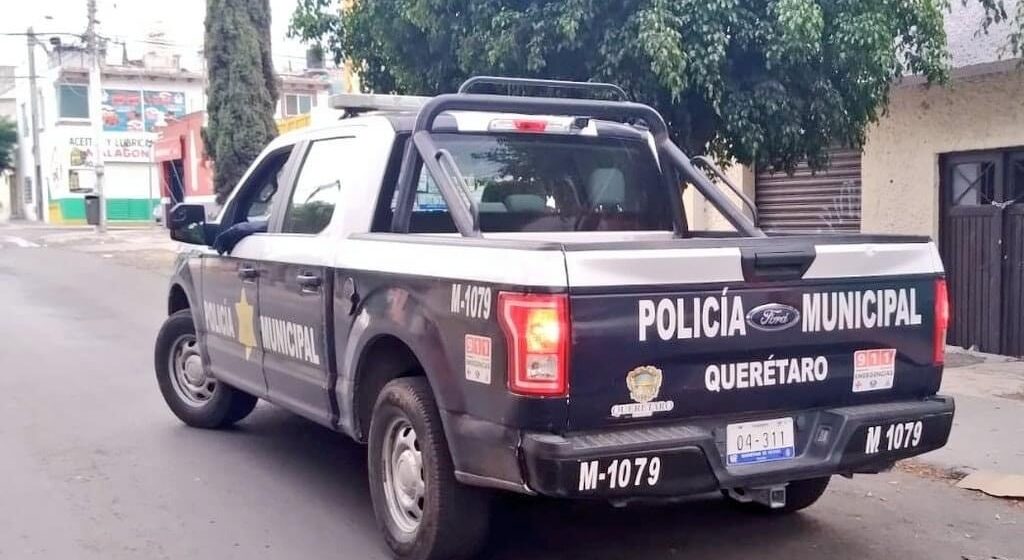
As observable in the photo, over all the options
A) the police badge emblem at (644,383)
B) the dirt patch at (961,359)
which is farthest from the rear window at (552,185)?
the dirt patch at (961,359)

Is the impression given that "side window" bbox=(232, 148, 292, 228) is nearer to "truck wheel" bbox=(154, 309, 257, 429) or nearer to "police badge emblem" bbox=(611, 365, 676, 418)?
"truck wheel" bbox=(154, 309, 257, 429)

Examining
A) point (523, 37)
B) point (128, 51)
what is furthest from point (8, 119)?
point (523, 37)

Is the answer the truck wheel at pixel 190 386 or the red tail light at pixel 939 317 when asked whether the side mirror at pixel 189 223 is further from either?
the red tail light at pixel 939 317

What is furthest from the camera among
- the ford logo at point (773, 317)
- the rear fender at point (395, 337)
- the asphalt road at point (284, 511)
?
the asphalt road at point (284, 511)

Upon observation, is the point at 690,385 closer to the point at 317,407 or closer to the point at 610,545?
the point at 610,545

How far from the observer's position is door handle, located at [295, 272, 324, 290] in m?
5.56

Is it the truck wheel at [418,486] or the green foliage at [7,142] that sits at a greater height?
the green foliage at [7,142]

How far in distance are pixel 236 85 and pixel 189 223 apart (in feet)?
42.8

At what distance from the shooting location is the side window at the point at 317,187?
19.3 feet

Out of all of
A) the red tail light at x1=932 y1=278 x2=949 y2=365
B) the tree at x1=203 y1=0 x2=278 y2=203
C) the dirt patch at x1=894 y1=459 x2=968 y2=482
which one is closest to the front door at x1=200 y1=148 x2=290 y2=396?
the red tail light at x1=932 y1=278 x2=949 y2=365

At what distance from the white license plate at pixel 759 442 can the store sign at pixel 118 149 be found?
46.5 meters

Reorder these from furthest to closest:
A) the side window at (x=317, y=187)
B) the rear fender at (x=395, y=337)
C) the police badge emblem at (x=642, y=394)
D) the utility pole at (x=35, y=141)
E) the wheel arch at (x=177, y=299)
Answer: the utility pole at (x=35, y=141) → the wheel arch at (x=177, y=299) → the side window at (x=317, y=187) → the rear fender at (x=395, y=337) → the police badge emblem at (x=642, y=394)

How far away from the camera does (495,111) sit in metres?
5.67

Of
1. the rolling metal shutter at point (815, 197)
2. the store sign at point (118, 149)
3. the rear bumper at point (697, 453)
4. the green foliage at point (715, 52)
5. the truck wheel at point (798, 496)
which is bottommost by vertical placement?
the truck wheel at point (798, 496)
